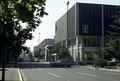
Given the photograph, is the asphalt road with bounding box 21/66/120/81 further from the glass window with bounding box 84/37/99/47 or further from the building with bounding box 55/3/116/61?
the glass window with bounding box 84/37/99/47

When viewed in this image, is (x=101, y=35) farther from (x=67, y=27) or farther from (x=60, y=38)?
(x=60, y=38)

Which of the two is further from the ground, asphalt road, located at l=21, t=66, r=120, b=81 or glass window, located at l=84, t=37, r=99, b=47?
glass window, located at l=84, t=37, r=99, b=47

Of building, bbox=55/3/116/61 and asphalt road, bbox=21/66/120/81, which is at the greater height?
building, bbox=55/3/116/61

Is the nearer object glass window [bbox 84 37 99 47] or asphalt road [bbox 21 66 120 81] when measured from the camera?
asphalt road [bbox 21 66 120 81]

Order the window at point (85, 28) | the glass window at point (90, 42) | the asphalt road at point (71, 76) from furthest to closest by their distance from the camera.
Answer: the glass window at point (90, 42), the window at point (85, 28), the asphalt road at point (71, 76)

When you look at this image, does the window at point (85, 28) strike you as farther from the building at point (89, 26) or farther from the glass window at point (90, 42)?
the glass window at point (90, 42)

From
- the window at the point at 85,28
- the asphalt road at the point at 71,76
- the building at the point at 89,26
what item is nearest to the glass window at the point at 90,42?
the building at the point at 89,26

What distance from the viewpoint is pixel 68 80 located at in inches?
1195

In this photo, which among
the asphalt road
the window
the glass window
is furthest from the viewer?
the glass window

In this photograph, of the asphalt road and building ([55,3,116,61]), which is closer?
the asphalt road

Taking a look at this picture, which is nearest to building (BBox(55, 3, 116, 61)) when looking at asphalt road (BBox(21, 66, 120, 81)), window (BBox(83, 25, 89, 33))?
window (BBox(83, 25, 89, 33))

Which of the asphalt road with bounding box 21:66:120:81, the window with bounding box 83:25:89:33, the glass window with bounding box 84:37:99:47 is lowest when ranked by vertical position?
the asphalt road with bounding box 21:66:120:81

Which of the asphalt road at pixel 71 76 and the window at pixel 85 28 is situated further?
the window at pixel 85 28

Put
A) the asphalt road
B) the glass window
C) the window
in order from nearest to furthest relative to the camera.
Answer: the asphalt road
the window
the glass window
